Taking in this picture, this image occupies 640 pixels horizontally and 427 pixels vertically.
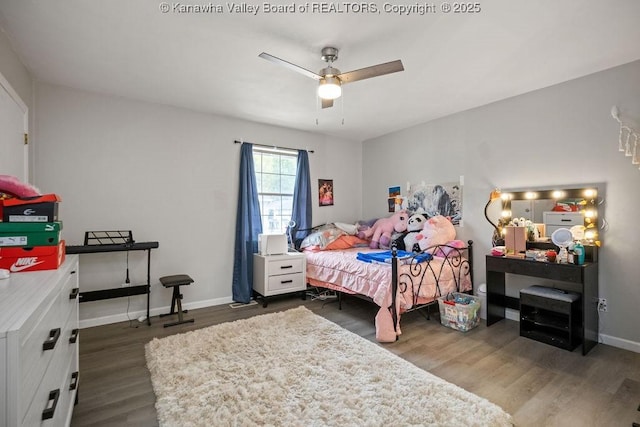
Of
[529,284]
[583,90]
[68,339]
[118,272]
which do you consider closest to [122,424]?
[68,339]

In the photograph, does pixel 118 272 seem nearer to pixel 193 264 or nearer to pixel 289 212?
pixel 193 264

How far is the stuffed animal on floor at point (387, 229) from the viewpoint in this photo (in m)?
4.31

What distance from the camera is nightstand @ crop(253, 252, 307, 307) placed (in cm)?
387

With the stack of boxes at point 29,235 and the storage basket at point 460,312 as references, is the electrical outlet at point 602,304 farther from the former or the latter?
the stack of boxes at point 29,235

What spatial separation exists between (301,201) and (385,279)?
2.18m

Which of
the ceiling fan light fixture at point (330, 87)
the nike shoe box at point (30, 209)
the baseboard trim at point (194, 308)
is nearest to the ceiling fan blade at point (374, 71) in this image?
the ceiling fan light fixture at point (330, 87)

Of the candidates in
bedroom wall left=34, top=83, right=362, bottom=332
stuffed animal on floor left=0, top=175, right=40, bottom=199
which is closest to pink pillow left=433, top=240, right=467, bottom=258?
bedroom wall left=34, top=83, right=362, bottom=332

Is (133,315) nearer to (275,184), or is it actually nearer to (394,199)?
(275,184)

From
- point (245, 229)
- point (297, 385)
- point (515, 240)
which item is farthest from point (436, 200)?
point (297, 385)

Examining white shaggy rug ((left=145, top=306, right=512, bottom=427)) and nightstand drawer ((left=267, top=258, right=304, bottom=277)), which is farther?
nightstand drawer ((left=267, top=258, right=304, bottom=277))

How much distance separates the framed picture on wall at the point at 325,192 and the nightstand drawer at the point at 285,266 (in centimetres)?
130

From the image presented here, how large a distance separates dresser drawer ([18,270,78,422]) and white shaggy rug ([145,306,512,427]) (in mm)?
860

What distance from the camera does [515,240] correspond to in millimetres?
3064

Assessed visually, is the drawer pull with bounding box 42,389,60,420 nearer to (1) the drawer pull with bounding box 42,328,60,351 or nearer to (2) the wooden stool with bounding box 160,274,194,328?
(1) the drawer pull with bounding box 42,328,60,351
